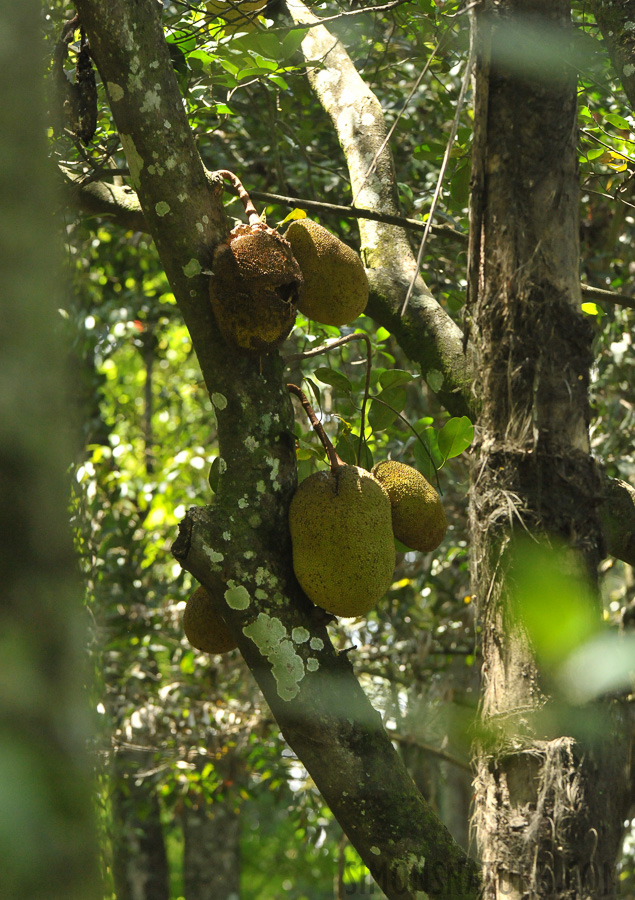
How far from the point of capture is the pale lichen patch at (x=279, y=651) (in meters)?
1.33

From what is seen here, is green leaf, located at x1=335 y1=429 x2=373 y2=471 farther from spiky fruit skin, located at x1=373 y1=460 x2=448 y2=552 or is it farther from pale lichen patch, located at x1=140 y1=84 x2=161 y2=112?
→ pale lichen patch, located at x1=140 y1=84 x2=161 y2=112

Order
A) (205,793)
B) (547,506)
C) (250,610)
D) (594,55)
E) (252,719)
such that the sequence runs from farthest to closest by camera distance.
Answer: (205,793), (252,719), (594,55), (250,610), (547,506)

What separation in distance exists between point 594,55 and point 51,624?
7.33 feet

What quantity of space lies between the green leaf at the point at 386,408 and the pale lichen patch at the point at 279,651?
0.66 m

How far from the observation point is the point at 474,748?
3.85 ft

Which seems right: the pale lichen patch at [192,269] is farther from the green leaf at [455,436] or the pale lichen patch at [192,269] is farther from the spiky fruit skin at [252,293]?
the green leaf at [455,436]

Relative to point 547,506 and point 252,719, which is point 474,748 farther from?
point 252,719

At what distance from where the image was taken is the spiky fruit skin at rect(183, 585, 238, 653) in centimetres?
158

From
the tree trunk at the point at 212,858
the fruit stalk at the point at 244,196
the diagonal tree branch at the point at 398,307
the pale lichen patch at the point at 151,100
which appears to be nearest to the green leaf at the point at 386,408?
the diagonal tree branch at the point at 398,307

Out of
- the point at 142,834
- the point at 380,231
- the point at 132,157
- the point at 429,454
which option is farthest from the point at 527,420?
the point at 142,834

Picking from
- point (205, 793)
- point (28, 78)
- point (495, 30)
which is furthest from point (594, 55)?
point (205, 793)

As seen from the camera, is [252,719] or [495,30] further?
[252,719]

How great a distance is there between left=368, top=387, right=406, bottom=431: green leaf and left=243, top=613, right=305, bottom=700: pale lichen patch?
66cm

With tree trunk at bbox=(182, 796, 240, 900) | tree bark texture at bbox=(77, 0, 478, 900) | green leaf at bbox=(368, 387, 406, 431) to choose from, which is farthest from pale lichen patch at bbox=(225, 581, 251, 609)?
tree trunk at bbox=(182, 796, 240, 900)
